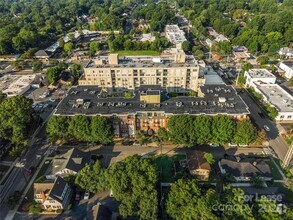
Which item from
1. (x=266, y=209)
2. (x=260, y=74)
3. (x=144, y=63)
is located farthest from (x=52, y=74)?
(x=266, y=209)

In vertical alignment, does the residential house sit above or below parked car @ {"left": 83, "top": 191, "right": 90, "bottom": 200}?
above

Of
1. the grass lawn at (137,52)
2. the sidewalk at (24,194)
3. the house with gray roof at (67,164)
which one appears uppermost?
the house with gray roof at (67,164)

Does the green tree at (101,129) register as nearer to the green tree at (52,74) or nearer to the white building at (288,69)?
the green tree at (52,74)

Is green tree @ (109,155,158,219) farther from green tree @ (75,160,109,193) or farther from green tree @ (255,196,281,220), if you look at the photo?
green tree @ (255,196,281,220)

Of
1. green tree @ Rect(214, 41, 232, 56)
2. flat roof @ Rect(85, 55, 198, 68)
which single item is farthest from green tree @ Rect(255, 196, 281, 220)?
green tree @ Rect(214, 41, 232, 56)

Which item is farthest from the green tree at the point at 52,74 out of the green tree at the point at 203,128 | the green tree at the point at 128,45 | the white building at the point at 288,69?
the white building at the point at 288,69

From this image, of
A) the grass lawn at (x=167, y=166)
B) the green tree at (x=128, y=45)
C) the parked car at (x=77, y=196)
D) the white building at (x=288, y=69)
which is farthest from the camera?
the green tree at (x=128, y=45)

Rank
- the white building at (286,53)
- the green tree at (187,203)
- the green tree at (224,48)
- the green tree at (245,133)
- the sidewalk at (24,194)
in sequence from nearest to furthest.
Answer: the green tree at (187,203) < the sidewalk at (24,194) < the green tree at (245,133) < the white building at (286,53) < the green tree at (224,48)

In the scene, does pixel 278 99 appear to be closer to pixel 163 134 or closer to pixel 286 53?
pixel 163 134
